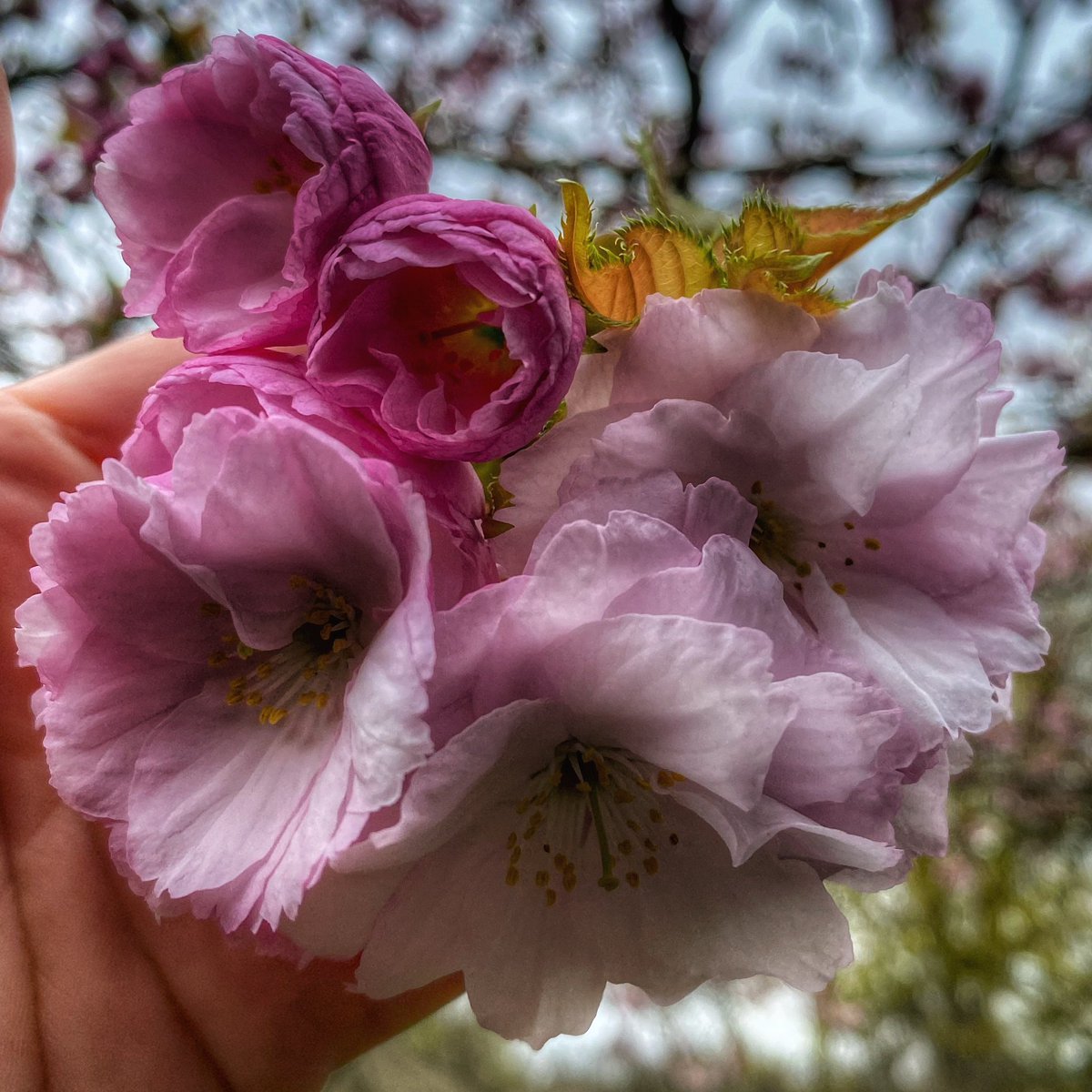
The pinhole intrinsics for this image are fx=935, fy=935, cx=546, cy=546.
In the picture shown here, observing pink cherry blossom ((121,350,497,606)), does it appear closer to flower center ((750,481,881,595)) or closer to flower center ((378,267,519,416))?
flower center ((378,267,519,416))

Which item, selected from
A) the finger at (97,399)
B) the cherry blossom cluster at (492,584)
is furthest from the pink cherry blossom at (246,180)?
the finger at (97,399)

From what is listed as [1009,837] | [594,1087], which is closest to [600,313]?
[1009,837]

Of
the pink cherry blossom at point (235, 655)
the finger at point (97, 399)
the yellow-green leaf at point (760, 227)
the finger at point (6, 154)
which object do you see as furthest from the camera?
the finger at point (97, 399)

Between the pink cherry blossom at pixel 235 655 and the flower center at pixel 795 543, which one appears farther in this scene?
the flower center at pixel 795 543

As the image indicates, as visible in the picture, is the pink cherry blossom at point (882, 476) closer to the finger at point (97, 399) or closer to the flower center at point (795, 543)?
the flower center at point (795, 543)

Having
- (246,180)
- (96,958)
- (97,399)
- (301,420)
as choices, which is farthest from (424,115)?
(96,958)

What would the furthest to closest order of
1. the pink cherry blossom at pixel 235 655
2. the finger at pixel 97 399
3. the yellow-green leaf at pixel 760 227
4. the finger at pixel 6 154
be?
the finger at pixel 97 399
the finger at pixel 6 154
the yellow-green leaf at pixel 760 227
the pink cherry blossom at pixel 235 655
